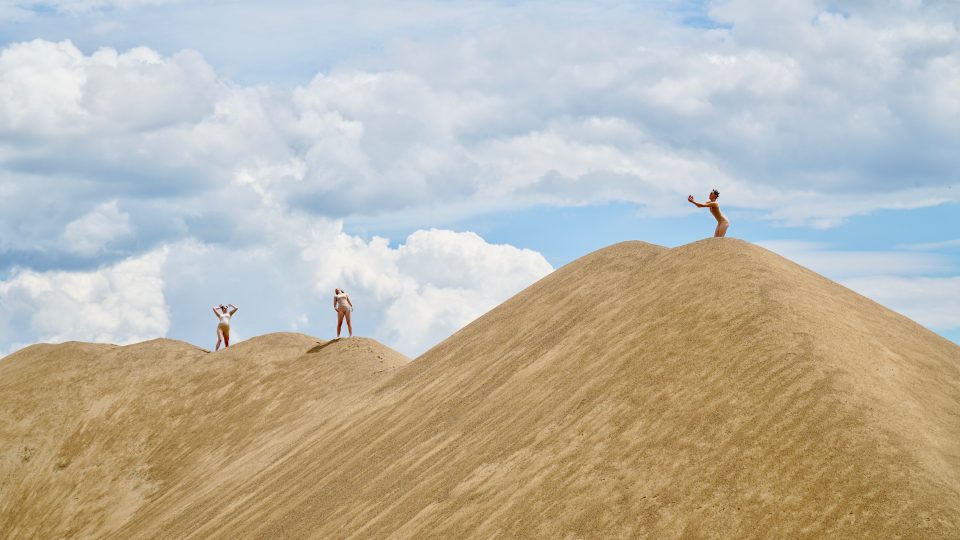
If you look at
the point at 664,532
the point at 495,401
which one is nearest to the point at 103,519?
the point at 495,401

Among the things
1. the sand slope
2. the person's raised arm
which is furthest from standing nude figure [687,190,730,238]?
the sand slope

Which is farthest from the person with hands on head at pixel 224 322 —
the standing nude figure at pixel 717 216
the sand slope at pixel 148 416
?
the standing nude figure at pixel 717 216

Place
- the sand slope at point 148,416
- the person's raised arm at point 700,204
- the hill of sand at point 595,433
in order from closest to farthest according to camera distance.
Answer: the hill of sand at point 595,433
the person's raised arm at point 700,204
the sand slope at point 148,416

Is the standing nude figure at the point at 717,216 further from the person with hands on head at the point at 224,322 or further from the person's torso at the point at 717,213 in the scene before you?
the person with hands on head at the point at 224,322

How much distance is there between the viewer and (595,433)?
53.9ft

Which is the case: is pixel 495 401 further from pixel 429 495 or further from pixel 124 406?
pixel 124 406

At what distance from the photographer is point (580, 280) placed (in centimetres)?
2641

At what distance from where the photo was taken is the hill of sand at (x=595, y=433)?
13094 millimetres

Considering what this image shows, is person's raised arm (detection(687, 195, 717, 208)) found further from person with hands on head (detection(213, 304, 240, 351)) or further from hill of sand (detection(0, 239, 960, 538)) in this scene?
person with hands on head (detection(213, 304, 240, 351))

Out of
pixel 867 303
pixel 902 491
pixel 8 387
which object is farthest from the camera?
pixel 8 387

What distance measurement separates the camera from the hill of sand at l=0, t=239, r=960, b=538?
13094mm

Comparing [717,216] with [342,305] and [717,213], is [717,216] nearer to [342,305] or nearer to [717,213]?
[717,213]

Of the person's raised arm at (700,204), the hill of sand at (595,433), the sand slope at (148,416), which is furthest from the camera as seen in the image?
the sand slope at (148,416)

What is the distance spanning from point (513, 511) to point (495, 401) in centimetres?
572
